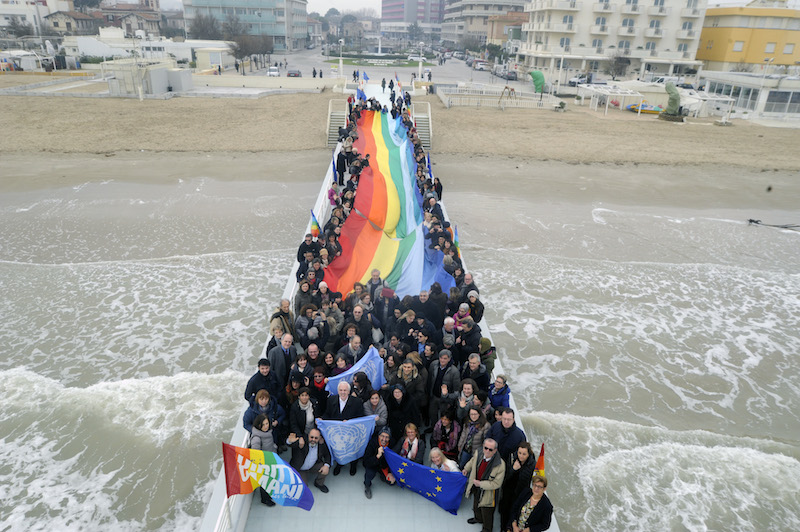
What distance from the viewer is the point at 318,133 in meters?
25.8

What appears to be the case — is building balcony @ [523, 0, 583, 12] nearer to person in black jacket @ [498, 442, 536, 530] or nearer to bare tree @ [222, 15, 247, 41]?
bare tree @ [222, 15, 247, 41]

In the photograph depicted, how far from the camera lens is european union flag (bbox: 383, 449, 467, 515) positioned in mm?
5078

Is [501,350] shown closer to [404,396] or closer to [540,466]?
[404,396]

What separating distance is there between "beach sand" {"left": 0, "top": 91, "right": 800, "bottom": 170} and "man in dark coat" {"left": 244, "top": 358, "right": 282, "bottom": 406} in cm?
1798

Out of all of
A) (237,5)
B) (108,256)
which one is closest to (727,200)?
(108,256)

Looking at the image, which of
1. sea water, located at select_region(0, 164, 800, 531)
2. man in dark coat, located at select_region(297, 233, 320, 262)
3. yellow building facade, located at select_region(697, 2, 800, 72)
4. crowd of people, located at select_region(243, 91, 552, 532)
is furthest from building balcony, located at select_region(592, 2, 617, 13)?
crowd of people, located at select_region(243, 91, 552, 532)

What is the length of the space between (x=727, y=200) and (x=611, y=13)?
36.5 metres

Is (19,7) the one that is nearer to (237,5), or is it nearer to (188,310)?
(237,5)

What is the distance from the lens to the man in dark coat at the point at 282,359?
6484 mm

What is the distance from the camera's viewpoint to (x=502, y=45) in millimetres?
80875

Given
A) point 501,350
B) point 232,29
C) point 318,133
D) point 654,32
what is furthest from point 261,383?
point 232,29

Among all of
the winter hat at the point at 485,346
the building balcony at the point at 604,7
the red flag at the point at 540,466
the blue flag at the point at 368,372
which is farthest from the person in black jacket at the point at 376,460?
the building balcony at the point at 604,7

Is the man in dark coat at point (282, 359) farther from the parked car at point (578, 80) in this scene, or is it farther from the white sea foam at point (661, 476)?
the parked car at point (578, 80)

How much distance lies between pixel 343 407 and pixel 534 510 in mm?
2201
